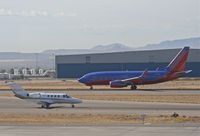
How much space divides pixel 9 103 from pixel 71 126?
28.8m

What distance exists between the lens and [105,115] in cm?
4812

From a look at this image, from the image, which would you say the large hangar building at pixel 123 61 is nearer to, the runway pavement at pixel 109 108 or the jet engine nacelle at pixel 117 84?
the jet engine nacelle at pixel 117 84

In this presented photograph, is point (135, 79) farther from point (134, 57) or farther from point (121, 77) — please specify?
point (134, 57)

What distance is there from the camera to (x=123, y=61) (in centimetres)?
16338

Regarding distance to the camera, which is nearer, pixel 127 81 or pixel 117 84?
pixel 117 84

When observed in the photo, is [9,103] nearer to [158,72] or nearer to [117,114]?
[117,114]

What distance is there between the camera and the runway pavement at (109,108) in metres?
52.3

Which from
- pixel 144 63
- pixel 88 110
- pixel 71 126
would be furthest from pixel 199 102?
pixel 144 63
